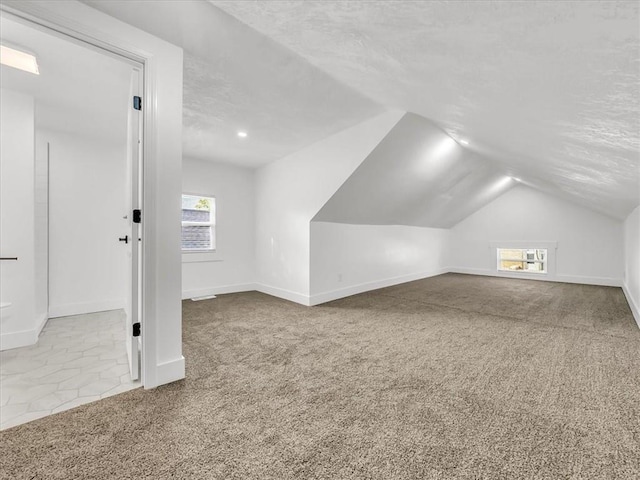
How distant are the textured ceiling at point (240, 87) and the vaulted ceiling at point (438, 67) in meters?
0.01

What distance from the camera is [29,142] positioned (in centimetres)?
259

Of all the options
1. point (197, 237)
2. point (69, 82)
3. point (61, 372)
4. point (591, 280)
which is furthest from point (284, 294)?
point (591, 280)

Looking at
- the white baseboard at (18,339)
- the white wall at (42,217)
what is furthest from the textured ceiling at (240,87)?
the white baseboard at (18,339)

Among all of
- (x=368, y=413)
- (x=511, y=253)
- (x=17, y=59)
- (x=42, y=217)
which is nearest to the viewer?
(x=368, y=413)

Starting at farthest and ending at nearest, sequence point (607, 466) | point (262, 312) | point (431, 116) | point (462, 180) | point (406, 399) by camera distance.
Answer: point (462, 180) → point (262, 312) → point (431, 116) → point (406, 399) → point (607, 466)

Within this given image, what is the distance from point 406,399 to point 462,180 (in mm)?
4814

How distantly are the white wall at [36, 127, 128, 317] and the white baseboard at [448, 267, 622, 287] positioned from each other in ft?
25.5

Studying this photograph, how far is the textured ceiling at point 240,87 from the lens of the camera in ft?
5.59

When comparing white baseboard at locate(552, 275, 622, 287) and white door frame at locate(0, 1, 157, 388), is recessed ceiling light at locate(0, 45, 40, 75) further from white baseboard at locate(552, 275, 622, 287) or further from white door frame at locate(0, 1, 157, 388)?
white baseboard at locate(552, 275, 622, 287)

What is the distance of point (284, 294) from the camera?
15.0 feet

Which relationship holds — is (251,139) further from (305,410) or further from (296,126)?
(305,410)

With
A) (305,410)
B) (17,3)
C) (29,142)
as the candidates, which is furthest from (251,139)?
(305,410)

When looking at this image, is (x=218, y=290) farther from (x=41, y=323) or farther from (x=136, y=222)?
(x=136, y=222)

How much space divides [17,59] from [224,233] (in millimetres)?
3244
